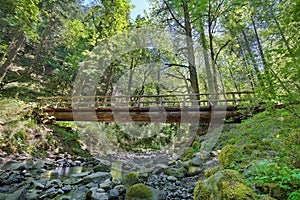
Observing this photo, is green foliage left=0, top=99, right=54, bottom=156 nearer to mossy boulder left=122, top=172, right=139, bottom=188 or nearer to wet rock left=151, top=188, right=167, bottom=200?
mossy boulder left=122, top=172, right=139, bottom=188

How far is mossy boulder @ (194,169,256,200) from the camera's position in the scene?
2018 mm

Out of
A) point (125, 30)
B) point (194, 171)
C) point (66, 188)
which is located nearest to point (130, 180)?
point (66, 188)

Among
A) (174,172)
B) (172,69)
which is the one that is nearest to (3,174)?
(174,172)

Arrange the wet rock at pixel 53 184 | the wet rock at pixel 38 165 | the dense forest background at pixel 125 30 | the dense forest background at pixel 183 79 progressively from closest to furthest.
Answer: the dense forest background at pixel 183 79 < the wet rock at pixel 53 184 < the wet rock at pixel 38 165 < the dense forest background at pixel 125 30

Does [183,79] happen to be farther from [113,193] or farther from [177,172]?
[113,193]

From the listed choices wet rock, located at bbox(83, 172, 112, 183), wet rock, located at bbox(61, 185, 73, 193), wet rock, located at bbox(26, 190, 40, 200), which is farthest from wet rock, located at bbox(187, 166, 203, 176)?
wet rock, located at bbox(26, 190, 40, 200)

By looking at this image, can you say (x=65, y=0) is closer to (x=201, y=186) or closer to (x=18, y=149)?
(x=18, y=149)

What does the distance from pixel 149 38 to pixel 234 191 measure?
13182mm

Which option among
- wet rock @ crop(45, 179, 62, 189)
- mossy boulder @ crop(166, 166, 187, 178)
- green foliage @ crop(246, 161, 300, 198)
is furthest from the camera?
mossy boulder @ crop(166, 166, 187, 178)

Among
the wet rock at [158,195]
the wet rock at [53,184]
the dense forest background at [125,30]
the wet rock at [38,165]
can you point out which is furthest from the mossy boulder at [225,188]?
the wet rock at [38,165]

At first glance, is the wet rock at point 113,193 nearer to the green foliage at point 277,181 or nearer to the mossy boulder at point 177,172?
the mossy boulder at point 177,172

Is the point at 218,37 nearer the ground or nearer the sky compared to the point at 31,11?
nearer the sky

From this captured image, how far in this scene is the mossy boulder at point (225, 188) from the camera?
6.62 feet

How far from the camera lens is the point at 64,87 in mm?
16844
